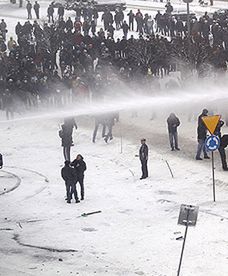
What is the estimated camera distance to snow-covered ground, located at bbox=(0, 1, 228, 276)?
1577 centimetres

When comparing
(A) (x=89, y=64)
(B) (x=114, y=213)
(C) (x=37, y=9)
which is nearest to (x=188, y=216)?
(B) (x=114, y=213)

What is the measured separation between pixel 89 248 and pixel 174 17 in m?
25.3

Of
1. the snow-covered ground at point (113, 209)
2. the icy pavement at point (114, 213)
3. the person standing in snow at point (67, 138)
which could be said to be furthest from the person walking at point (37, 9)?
the person standing in snow at point (67, 138)

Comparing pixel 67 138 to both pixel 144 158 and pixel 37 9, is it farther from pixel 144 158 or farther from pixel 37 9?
pixel 37 9

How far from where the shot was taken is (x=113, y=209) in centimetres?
1952

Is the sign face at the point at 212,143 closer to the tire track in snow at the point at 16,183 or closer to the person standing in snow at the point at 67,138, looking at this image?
the tire track in snow at the point at 16,183

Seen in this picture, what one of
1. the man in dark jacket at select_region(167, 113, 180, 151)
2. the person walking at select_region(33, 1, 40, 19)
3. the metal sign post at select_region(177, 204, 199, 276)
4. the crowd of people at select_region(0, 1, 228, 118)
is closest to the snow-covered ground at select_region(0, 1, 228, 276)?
the man in dark jacket at select_region(167, 113, 180, 151)

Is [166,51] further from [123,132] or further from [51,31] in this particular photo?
[51,31]

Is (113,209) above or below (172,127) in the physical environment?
below

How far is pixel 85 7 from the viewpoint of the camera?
1779 inches

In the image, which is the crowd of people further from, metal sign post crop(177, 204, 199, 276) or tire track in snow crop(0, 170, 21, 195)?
metal sign post crop(177, 204, 199, 276)

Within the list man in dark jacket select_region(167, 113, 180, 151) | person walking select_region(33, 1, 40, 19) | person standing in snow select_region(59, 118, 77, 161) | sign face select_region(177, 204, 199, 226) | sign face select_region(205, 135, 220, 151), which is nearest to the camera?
sign face select_region(177, 204, 199, 226)

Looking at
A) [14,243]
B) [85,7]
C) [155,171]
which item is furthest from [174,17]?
[14,243]

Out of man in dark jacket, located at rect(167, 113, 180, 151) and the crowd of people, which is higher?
the crowd of people
